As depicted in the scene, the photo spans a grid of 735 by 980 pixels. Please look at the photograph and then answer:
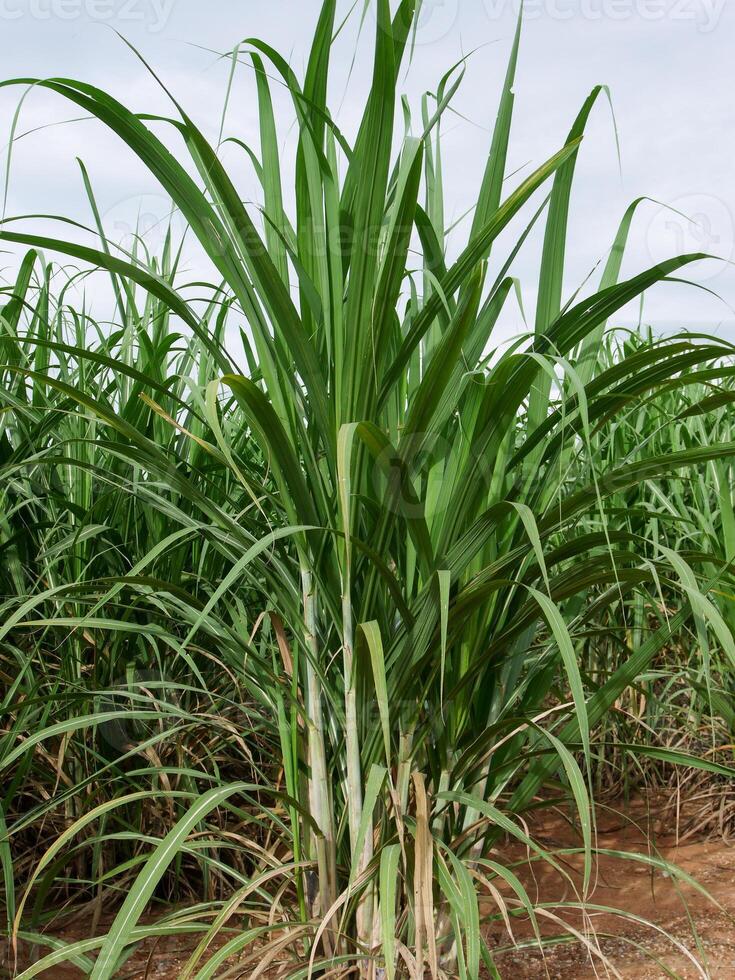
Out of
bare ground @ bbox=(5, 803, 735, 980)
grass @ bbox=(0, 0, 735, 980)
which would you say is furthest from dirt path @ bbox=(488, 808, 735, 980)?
grass @ bbox=(0, 0, 735, 980)

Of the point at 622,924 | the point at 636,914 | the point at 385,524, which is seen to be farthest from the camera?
the point at 622,924

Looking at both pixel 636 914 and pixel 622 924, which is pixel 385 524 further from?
pixel 622 924

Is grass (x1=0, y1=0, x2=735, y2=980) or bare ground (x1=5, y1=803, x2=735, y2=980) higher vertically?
grass (x1=0, y1=0, x2=735, y2=980)

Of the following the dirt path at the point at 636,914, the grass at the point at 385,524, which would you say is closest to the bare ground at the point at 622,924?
the dirt path at the point at 636,914

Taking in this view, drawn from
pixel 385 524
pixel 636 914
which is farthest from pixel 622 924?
pixel 385 524

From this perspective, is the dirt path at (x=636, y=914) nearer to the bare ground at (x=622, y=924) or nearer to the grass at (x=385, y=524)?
the bare ground at (x=622, y=924)

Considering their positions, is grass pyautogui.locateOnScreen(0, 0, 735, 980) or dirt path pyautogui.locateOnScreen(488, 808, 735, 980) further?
dirt path pyautogui.locateOnScreen(488, 808, 735, 980)

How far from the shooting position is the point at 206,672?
146 centimetres

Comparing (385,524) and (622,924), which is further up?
(385,524)

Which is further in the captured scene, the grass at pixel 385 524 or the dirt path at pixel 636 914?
the dirt path at pixel 636 914

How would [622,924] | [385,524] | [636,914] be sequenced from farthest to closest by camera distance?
[622,924] < [636,914] < [385,524]

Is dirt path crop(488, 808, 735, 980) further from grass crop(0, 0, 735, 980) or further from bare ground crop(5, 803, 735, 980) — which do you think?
grass crop(0, 0, 735, 980)

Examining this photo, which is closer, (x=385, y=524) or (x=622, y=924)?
(x=385, y=524)

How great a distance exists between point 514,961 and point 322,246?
102cm
